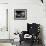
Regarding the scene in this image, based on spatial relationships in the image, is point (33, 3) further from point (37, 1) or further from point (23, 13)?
point (23, 13)

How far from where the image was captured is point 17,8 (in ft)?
15.4

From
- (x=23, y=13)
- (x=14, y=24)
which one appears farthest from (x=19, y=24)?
(x=23, y=13)

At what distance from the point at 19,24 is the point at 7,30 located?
585mm

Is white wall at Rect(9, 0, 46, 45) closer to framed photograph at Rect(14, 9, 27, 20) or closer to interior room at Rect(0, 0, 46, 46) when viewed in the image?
interior room at Rect(0, 0, 46, 46)

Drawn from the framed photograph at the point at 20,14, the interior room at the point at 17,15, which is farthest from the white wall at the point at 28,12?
the framed photograph at the point at 20,14

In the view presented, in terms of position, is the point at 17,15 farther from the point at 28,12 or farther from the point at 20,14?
the point at 28,12

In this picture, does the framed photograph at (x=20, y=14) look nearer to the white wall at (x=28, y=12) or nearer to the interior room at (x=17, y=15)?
the interior room at (x=17, y=15)

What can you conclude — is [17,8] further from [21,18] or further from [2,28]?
[2,28]

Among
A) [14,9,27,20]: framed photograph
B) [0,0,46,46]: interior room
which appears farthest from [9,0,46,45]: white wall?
[14,9,27,20]: framed photograph

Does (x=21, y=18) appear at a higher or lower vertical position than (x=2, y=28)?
higher

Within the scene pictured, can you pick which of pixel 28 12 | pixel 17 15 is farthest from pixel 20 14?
pixel 28 12

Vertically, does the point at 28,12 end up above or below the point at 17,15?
above

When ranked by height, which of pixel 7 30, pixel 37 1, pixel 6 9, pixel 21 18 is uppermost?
pixel 37 1

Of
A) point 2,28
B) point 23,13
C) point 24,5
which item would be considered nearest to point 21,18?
point 23,13
